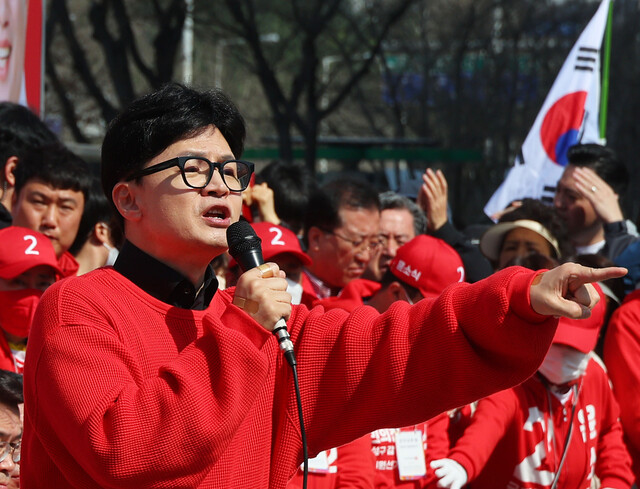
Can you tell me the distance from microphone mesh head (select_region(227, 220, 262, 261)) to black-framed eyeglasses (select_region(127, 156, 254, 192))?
133mm

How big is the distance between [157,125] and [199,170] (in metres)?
0.16

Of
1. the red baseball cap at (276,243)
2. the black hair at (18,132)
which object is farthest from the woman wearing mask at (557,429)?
the black hair at (18,132)

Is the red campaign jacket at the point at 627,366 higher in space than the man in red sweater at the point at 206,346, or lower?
lower

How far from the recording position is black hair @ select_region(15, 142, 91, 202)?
4.92 m

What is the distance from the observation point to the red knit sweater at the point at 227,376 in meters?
2.13

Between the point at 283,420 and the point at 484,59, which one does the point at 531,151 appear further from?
the point at 484,59

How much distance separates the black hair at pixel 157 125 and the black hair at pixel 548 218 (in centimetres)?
356

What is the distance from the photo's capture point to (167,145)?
250 cm

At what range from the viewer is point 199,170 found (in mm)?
2467

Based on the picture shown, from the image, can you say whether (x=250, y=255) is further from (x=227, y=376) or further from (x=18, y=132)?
(x=18, y=132)

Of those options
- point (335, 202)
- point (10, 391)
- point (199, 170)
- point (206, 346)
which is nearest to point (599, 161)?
point (335, 202)

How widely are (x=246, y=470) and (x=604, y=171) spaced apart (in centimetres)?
470

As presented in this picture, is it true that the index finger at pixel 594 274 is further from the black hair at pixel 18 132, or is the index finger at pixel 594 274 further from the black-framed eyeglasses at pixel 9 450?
the black hair at pixel 18 132

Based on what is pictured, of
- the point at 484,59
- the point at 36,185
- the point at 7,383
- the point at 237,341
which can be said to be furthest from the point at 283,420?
the point at 484,59
